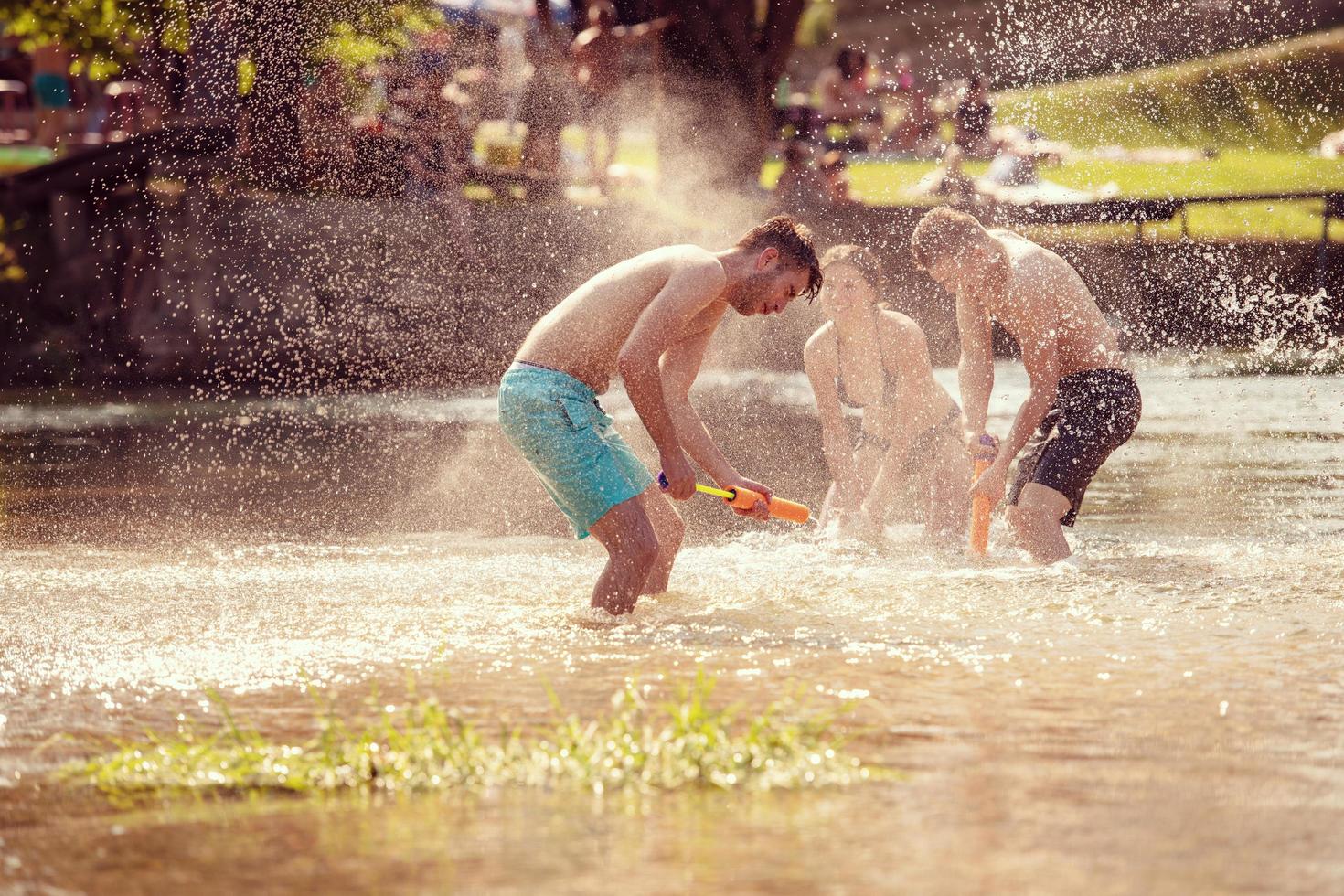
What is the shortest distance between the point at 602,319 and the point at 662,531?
33.4 inches

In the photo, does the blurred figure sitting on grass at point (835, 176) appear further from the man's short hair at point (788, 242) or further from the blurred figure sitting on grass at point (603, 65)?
the man's short hair at point (788, 242)

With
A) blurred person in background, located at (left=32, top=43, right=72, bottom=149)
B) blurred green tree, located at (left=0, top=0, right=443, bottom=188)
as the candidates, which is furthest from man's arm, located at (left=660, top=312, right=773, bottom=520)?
blurred person in background, located at (left=32, top=43, right=72, bottom=149)

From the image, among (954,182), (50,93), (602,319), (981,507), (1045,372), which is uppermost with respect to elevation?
(602,319)

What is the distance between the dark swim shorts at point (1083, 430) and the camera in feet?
23.9

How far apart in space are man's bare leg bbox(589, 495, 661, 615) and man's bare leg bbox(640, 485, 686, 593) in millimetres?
461

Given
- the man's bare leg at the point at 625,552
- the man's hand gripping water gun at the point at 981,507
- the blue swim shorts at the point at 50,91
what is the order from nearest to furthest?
the man's bare leg at the point at 625,552, the man's hand gripping water gun at the point at 981,507, the blue swim shorts at the point at 50,91

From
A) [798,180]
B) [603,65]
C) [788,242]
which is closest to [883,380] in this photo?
[788,242]

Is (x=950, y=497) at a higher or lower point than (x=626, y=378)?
lower

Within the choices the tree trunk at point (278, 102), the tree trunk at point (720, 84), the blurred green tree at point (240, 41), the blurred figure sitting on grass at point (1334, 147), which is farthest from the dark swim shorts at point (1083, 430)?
the blurred figure sitting on grass at point (1334, 147)

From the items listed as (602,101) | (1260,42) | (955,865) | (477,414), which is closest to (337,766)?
(955,865)

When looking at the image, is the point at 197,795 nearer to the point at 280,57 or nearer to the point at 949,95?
the point at 280,57

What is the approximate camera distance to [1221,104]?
1378 inches

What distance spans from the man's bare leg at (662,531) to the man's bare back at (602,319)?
1.59 feet

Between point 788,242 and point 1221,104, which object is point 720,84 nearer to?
point 788,242
